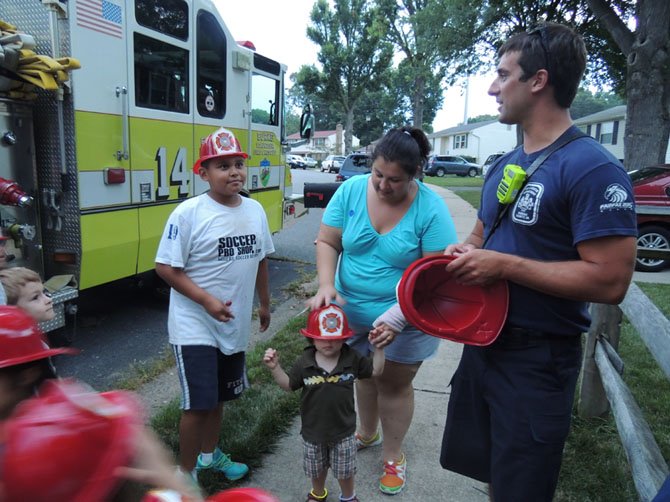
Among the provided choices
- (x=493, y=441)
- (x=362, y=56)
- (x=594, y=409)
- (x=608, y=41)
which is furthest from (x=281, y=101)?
(x=362, y=56)

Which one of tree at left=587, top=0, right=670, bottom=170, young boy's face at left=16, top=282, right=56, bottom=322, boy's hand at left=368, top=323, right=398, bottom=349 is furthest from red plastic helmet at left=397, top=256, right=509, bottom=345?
tree at left=587, top=0, right=670, bottom=170

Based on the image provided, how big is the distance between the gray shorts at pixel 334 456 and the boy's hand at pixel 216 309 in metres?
0.70

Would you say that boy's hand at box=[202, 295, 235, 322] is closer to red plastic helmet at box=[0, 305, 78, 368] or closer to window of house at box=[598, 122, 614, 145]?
red plastic helmet at box=[0, 305, 78, 368]

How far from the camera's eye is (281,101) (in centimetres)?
740

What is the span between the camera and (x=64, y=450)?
808mm

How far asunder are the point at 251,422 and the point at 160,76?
11.2ft

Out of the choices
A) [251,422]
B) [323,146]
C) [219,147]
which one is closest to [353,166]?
[251,422]

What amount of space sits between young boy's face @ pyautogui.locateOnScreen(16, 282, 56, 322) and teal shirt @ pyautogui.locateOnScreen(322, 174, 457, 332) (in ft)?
4.77

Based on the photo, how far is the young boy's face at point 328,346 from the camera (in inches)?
93.3

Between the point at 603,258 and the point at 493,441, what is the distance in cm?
82

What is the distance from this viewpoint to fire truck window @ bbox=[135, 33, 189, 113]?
4.68m

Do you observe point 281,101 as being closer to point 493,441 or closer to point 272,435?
point 272,435

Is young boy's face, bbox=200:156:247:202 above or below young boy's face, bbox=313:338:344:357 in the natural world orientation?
above

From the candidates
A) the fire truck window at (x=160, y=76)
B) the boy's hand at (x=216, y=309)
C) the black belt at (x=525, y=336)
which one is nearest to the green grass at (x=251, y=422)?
the boy's hand at (x=216, y=309)
